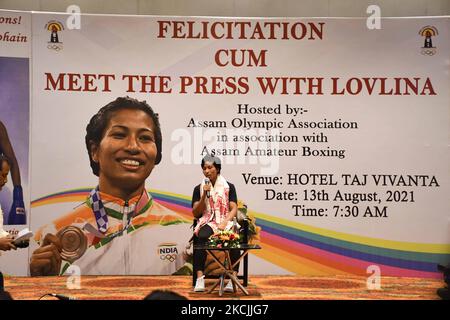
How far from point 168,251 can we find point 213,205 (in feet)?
3.11

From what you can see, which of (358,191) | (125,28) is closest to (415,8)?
(358,191)

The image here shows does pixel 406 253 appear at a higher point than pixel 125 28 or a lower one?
lower

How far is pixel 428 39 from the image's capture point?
7.45 metres

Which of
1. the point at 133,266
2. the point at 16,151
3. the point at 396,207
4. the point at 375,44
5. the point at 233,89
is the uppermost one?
the point at 375,44

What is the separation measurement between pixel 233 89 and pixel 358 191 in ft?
5.87

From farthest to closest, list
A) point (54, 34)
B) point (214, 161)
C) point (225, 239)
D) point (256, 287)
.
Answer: point (54, 34) < point (214, 161) < point (256, 287) < point (225, 239)

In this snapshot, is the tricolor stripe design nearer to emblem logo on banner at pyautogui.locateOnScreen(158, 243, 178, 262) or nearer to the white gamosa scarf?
emblem logo on banner at pyautogui.locateOnScreen(158, 243, 178, 262)

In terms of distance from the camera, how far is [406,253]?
7.45m

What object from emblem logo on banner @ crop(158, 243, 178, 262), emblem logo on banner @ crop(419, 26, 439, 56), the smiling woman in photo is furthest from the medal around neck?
emblem logo on banner @ crop(419, 26, 439, 56)

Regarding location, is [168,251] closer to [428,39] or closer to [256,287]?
[256,287]

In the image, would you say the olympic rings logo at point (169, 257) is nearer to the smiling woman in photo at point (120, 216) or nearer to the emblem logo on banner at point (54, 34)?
→ the smiling woman in photo at point (120, 216)

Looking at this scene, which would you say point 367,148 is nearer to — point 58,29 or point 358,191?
point 358,191

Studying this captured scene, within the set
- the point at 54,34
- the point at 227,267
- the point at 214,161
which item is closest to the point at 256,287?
the point at 227,267

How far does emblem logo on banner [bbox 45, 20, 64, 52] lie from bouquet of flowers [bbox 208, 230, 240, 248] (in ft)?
9.20
